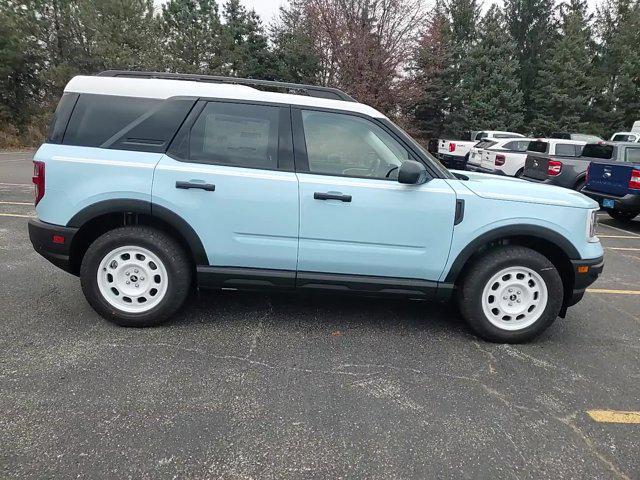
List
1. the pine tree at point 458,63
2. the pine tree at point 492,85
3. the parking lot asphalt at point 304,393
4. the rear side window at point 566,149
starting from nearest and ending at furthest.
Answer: the parking lot asphalt at point 304,393, the rear side window at point 566,149, the pine tree at point 492,85, the pine tree at point 458,63

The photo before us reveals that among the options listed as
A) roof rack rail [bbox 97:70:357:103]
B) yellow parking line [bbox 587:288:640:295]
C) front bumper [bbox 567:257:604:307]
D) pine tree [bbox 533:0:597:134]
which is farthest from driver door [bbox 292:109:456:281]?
pine tree [bbox 533:0:597:134]

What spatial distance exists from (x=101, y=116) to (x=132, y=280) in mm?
1285

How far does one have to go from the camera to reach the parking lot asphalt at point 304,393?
2.40 meters

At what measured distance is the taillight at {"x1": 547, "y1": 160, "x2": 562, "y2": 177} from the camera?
11578 millimetres

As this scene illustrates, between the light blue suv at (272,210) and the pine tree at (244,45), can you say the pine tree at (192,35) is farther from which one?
the light blue suv at (272,210)

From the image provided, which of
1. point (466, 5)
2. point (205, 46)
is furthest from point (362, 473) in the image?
point (466, 5)

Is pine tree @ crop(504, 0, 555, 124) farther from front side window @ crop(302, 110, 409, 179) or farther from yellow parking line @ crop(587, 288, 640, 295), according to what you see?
front side window @ crop(302, 110, 409, 179)

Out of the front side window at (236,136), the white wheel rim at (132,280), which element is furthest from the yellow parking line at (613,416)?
the white wheel rim at (132,280)

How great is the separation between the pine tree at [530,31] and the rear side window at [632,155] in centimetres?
2969

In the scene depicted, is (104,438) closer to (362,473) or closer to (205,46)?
(362,473)

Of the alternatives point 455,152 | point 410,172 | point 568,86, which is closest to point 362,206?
point 410,172

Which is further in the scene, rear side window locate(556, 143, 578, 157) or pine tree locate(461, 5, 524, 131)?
pine tree locate(461, 5, 524, 131)

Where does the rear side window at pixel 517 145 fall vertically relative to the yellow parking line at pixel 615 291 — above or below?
above

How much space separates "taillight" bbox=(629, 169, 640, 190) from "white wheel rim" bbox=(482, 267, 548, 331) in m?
6.96
